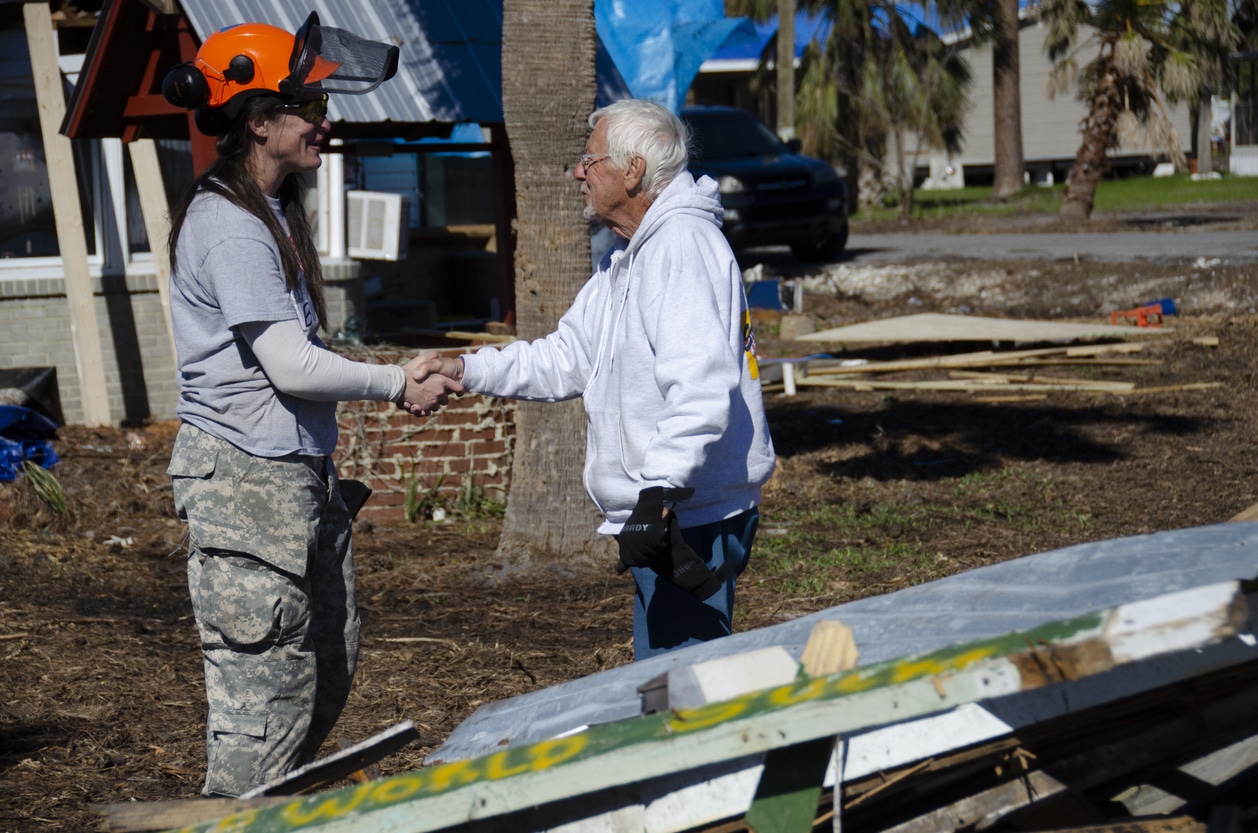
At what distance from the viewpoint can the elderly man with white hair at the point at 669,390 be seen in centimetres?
291

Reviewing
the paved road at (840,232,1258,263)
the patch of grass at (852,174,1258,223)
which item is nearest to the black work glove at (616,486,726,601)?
the paved road at (840,232,1258,263)

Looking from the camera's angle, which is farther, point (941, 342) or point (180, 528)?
point (941, 342)

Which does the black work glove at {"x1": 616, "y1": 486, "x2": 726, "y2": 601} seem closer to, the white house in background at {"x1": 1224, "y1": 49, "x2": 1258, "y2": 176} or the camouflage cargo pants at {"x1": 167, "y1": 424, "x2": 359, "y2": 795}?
the camouflage cargo pants at {"x1": 167, "y1": 424, "x2": 359, "y2": 795}

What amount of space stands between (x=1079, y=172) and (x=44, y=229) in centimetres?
1777

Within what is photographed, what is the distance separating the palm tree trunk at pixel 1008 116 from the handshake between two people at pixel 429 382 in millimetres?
29831

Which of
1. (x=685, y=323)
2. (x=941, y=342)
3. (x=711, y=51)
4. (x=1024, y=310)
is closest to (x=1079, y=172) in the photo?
(x=1024, y=310)

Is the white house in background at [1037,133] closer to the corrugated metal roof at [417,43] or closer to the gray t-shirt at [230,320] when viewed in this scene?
the corrugated metal roof at [417,43]

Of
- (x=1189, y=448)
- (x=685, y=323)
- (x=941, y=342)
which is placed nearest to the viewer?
(x=685, y=323)

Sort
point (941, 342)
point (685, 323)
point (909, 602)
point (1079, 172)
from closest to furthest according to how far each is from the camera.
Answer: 1. point (909, 602)
2. point (685, 323)
3. point (941, 342)
4. point (1079, 172)

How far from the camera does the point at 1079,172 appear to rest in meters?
22.5

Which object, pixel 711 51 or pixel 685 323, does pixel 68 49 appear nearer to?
pixel 711 51

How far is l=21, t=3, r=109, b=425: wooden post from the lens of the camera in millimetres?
9398

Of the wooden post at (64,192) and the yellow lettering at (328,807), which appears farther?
the wooden post at (64,192)

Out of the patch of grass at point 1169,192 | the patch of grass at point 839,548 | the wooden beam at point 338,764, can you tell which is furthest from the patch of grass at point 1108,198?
the wooden beam at point 338,764
